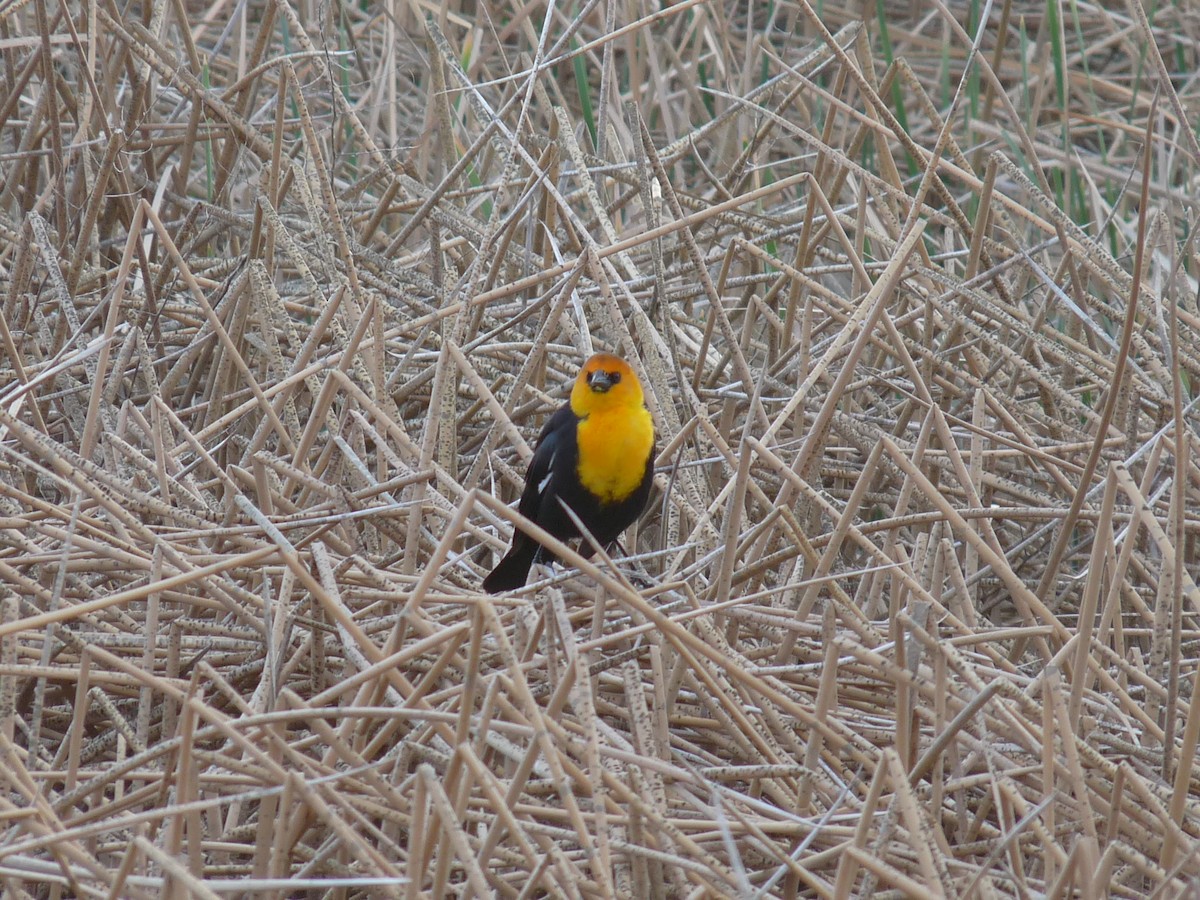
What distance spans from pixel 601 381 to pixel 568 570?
44 centimetres

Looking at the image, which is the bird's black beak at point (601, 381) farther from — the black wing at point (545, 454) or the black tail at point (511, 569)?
the black tail at point (511, 569)

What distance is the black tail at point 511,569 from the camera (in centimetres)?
281

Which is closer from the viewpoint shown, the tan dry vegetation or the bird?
the tan dry vegetation

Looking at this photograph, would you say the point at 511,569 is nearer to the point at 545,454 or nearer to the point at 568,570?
the point at 568,570

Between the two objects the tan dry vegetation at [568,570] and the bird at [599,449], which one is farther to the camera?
the bird at [599,449]

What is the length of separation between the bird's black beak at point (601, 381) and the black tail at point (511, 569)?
0.38 m

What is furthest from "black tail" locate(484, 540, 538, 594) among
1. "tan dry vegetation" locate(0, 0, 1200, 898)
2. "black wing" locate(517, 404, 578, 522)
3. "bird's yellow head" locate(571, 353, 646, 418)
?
"bird's yellow head" locate(571, 353, 646, 418)

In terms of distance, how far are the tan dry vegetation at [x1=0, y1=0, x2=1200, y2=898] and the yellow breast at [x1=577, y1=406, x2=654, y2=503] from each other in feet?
0.28

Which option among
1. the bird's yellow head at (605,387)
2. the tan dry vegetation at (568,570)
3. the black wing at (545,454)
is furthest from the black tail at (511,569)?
the bird's yellow head at (605,387)

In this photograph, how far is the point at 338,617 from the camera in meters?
1.89

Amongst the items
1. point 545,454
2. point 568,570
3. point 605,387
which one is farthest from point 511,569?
point 605,387

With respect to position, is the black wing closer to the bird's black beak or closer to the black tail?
the bird's black beak

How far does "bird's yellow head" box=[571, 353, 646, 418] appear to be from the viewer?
299 centimetres

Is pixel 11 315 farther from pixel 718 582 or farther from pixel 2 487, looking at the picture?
pixel 718 582
